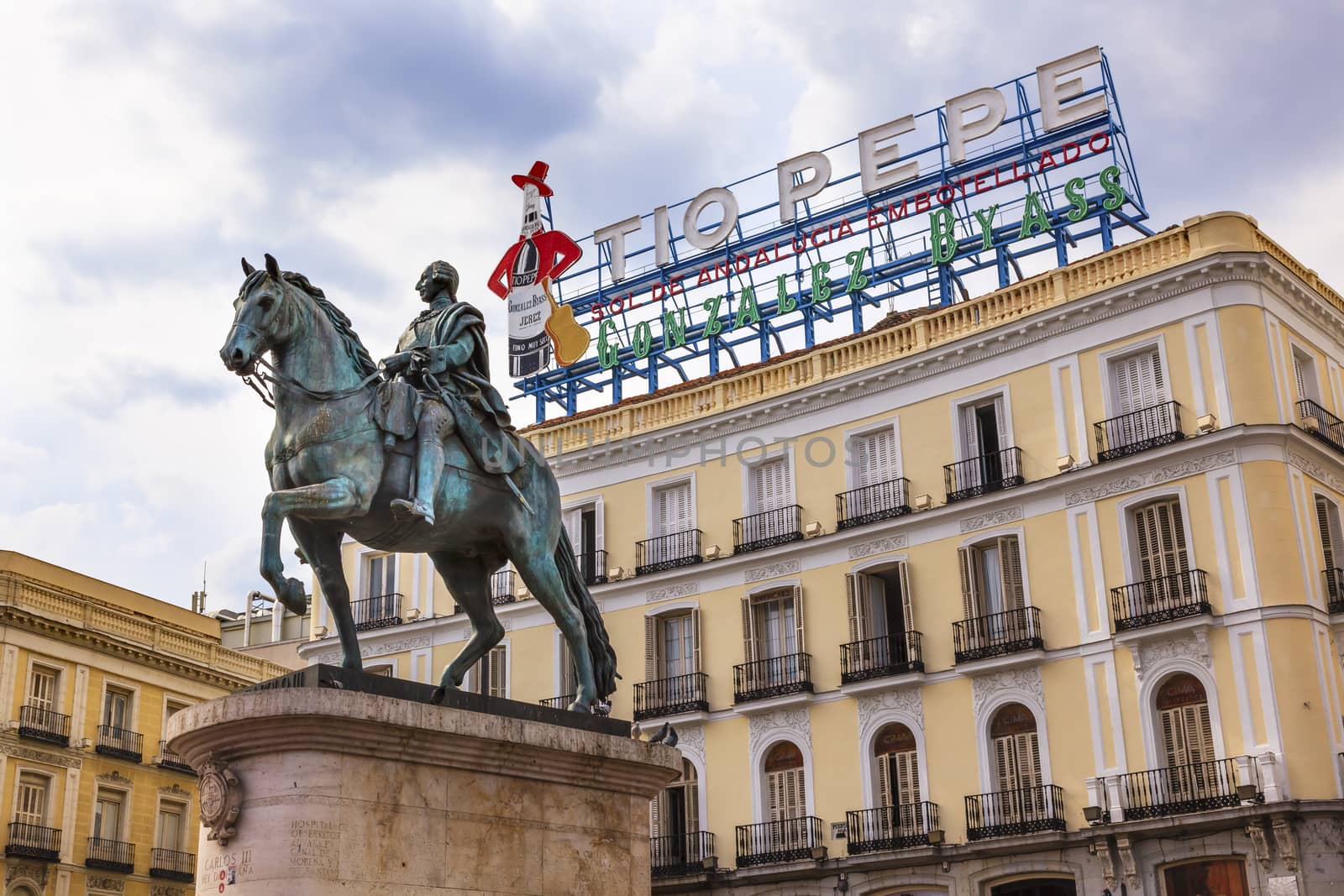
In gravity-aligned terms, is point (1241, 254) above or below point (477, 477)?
above

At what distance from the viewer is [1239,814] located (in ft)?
102

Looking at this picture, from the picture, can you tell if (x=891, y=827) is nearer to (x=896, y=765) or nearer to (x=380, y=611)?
(x=896, y=765)

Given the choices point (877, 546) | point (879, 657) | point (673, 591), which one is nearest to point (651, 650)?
point (673, 591)

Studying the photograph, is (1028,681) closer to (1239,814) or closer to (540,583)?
(1239,814)

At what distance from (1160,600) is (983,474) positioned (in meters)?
5.74

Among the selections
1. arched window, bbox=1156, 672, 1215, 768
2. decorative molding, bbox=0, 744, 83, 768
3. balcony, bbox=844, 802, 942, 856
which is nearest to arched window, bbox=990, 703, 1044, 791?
balcony, bbox=844, 802, 942, 856

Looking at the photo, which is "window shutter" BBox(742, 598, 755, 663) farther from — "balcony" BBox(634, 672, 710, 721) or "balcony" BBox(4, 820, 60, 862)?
"balcony" BBox(4, 820, 60, 862)

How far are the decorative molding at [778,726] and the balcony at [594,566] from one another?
666cm

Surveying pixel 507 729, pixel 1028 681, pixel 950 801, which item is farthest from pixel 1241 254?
pixel 507 729

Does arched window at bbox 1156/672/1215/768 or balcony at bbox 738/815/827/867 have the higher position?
arched window at bbox 1156/672/1215/768

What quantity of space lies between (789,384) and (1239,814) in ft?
54.9

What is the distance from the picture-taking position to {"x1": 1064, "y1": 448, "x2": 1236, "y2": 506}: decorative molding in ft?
113

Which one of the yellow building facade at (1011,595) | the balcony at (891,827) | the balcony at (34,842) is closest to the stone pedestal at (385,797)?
the yellow building facade at (1011,595)

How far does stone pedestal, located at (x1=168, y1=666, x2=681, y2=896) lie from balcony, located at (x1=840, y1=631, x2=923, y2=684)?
26927 millimetres
